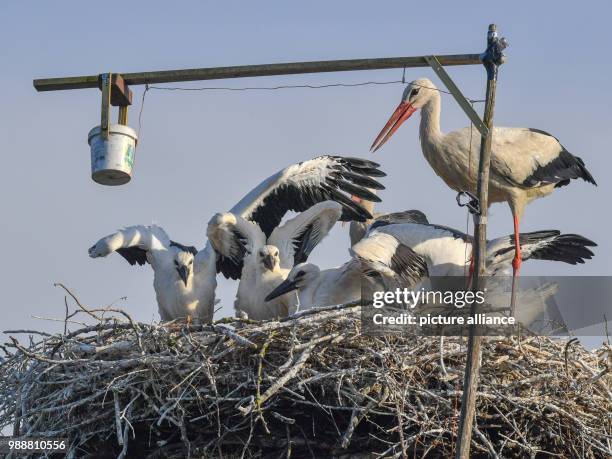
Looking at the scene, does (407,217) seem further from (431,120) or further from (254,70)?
(254,70)

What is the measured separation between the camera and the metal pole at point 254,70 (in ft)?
25.5

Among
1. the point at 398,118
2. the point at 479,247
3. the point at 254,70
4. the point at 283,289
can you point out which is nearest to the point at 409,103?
the point at 398,118

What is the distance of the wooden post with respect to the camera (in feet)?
24.0

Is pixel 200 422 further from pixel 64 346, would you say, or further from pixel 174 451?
pixel 64 346

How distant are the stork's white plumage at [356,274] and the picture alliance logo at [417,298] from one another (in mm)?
221

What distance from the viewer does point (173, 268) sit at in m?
10.9

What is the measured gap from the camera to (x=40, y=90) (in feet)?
28.5

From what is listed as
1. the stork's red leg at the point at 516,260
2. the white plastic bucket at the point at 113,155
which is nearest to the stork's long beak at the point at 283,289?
the stork's red leg at the point at 516,260

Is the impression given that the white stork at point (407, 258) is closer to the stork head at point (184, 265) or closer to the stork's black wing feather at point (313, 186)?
the stork head at point (184, 265)

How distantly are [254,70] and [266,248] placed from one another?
8.88 ft

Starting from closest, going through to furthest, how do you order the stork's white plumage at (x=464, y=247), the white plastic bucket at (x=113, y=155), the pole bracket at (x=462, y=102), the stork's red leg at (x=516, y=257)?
the pole bracket at (x=462, y=102), the white plastic bucket at (x=113, y=155), the stork's red leg at (x=516, y=257), the stork's white plumage at (x=464, y=247)

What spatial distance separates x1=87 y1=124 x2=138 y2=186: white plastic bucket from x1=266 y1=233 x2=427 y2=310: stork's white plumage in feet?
7.43

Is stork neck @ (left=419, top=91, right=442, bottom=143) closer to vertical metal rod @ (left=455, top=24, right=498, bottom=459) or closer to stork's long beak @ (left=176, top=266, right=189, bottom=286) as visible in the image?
stork's long beak @ (left=176, top=266, right=189, bottom=286)

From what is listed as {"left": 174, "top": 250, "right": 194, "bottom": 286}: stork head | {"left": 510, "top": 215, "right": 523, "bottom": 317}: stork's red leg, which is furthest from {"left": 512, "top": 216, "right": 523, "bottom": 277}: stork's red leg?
{"left": 174, "top": 250, "right": 194, "bottom": 286}: stork head
